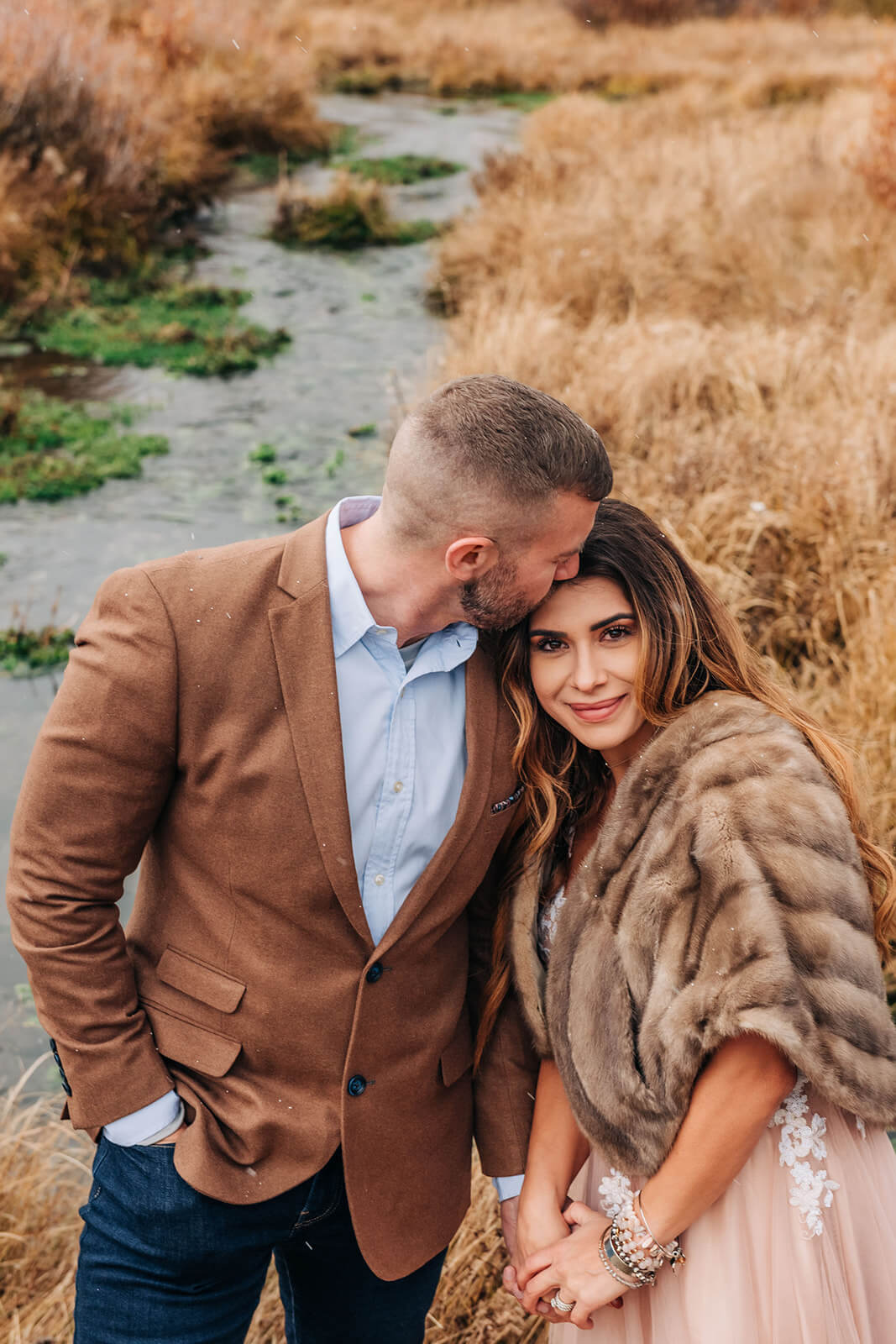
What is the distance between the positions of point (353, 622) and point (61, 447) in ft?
17.2

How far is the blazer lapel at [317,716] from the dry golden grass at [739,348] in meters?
2.42

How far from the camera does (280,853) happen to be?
1.85m

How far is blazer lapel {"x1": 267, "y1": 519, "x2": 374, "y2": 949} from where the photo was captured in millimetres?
1826

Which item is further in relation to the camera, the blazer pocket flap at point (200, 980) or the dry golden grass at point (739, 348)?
the dry golden grass at point (739, 348)

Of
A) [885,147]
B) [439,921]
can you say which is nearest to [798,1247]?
[439,921]

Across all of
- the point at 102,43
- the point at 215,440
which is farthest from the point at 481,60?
the point at 215,440

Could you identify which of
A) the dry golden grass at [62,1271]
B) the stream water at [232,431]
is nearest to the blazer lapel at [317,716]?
the dry golden grass at [62,1271]

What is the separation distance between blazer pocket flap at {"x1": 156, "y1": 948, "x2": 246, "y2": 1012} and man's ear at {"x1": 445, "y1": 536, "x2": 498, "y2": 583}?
80cm

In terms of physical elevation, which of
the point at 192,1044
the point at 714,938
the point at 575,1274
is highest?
the point at 714,938

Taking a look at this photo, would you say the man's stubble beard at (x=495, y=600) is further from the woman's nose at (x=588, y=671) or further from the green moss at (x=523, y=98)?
the green moss at (x=523, y=98)

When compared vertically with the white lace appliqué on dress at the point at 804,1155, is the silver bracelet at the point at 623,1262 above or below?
below

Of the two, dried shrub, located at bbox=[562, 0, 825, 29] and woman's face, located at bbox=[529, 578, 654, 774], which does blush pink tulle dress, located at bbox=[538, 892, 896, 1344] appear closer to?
woman's face, located at bbox=[529, 578, 654, 774]

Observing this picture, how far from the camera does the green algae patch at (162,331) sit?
7812 mm

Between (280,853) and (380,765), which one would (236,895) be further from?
(380,765)
